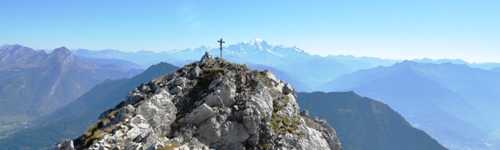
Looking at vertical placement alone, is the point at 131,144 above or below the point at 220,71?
below

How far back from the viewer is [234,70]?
180 ft

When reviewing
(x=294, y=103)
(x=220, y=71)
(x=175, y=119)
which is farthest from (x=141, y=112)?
(x=294, y=103)

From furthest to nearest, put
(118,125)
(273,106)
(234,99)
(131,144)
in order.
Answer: (273,106) → (234,99) → (118,125) → (131,144)

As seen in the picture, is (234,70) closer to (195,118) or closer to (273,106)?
(273,106)

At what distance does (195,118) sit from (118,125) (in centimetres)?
614

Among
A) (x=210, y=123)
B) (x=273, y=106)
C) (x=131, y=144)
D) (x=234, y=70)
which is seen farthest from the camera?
(x=234, y=70)

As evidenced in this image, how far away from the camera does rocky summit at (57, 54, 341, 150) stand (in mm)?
40719

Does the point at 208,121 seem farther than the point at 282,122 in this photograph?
No

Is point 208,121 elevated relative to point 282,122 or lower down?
elevated

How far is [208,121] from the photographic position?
44375 millimetres

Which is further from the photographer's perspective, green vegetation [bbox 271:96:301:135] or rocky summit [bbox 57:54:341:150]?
green vegetation [bbox 271:96:301:135]

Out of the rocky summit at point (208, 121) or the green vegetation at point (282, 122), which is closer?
the rocky summit at point (208, 121)

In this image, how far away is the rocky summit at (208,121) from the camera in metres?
40.7

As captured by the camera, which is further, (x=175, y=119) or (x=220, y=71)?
(x=220, y=71)
